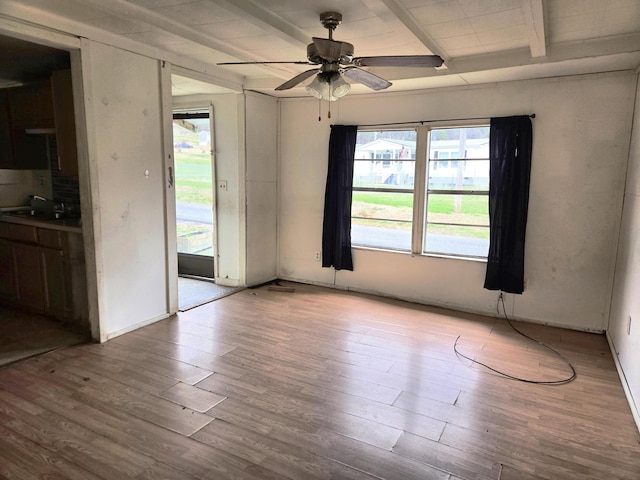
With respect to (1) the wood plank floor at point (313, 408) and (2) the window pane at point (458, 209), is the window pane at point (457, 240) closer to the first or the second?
(2) the window pane at point (458, 209)

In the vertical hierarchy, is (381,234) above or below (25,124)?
below

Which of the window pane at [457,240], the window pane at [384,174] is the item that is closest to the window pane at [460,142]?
the window pane at [384,174]

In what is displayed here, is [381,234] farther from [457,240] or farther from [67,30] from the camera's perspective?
[67,30]

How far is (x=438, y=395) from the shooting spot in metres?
2.78

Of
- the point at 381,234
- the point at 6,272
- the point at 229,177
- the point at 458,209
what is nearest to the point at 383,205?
the point at 381,234

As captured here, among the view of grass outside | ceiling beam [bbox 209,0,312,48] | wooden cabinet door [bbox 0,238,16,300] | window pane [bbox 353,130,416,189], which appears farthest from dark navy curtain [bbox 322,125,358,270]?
wooden cabinet door [bbox 0,238,16,300]

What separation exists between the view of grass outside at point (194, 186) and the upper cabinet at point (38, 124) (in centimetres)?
155

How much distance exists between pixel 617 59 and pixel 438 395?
2.95m

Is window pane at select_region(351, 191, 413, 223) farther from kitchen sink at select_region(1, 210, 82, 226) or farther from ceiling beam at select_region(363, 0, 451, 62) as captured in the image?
kitchen sink at select_region(1, 210, 82, 226)

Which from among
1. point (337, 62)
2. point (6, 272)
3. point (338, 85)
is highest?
point (337, 62)

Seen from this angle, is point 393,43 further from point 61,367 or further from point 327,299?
point 61,367

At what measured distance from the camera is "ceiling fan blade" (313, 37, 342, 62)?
99.0 inches

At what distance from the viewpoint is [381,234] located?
5000 mm

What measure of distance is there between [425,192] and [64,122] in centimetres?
356
